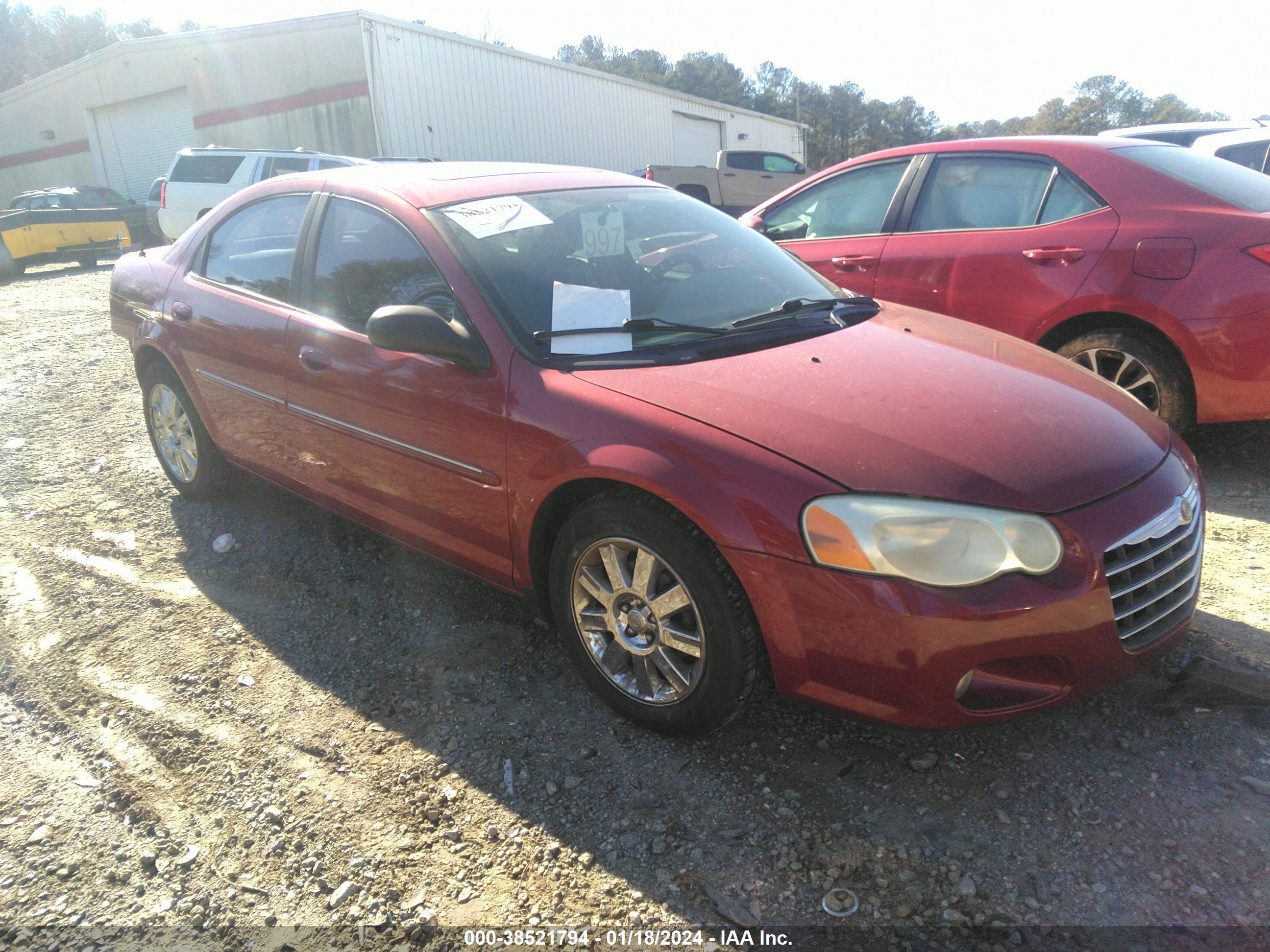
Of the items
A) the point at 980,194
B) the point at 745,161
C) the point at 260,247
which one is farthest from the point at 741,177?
the point at 260,247

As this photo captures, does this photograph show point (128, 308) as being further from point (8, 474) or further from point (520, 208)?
point (520, 208)

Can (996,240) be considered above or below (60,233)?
above

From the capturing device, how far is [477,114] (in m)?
19.8

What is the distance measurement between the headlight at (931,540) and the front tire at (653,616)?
311 millimetres

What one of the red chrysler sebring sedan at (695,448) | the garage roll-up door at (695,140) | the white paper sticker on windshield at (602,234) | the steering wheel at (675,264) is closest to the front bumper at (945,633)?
the red chrysler sebring sedan at (695,448)

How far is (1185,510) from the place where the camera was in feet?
7.48

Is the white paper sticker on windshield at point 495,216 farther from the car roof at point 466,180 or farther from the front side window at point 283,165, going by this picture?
the front side window at point 283,165

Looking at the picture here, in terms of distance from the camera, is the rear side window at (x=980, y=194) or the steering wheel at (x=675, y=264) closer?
the steering wheel at (x=675, y=264)

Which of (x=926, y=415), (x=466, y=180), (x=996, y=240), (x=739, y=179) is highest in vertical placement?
(x=466, y=180)

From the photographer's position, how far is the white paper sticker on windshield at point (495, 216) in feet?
9.62

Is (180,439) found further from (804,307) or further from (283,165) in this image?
(283,165)

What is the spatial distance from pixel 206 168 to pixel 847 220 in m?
12.3

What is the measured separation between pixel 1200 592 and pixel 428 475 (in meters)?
2.72

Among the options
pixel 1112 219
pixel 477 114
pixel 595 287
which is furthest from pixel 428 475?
pixel 477 114
